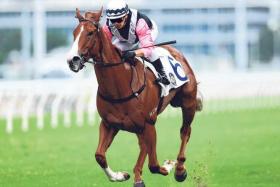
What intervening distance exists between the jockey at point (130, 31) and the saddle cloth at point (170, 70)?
0.07m

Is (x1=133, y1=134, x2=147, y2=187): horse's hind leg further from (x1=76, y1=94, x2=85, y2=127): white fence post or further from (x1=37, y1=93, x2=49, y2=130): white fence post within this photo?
(x1=76, y1=94, x2=85, y2=127): white fence post

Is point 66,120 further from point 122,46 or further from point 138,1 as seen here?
point 138,1

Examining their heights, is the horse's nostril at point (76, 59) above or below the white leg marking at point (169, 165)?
above

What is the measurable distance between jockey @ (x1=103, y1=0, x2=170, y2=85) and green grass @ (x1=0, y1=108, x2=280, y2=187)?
3.66 ft

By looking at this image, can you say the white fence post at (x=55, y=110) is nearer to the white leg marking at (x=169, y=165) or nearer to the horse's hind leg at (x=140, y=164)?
the white leg marking at (x=169, y=165)

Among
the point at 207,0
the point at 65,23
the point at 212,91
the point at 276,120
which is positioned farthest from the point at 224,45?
the point at 276,120

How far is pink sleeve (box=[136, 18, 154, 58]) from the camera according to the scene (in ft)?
36.7

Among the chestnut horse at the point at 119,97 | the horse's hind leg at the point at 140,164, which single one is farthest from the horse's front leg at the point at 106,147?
the horse's hind leg at the point at 140,164

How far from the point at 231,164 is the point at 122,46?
467 cm

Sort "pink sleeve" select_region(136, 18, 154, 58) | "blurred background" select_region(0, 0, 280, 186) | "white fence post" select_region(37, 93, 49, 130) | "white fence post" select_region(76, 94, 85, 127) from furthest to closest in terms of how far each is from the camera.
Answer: "white fence post" select_region(76, 94, 85, 127)
"white fence post" select_region(37, 93, 49, 130)
"blurred background" select_region(0, 0, 280, 186)
"pink sleeve" select_region(136, 18, 154, 58)

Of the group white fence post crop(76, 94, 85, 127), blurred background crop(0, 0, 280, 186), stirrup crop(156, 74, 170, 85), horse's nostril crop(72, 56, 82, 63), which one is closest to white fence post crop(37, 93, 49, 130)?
blurred background crop(0, 0, 280, 186)

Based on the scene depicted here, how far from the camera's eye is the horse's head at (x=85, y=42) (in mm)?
10047

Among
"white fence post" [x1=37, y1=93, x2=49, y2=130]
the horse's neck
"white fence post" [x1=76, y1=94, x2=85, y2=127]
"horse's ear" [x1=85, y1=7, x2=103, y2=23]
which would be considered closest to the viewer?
"horse's ear" [x1=85, y1=7, x2=103, y2=23]

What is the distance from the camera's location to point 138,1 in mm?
74500
